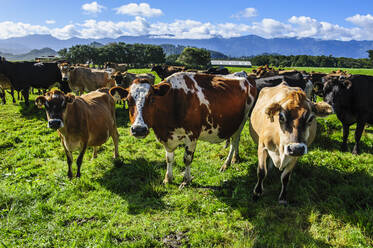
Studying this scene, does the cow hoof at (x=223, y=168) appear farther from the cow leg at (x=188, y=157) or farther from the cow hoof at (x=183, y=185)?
the cow hoof at (x=183, y=185)

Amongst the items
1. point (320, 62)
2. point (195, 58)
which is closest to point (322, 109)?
point (195, 58)

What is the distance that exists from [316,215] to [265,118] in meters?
2.07

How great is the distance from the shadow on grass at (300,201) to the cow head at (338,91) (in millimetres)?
2472

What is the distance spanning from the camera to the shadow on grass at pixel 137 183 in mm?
5000

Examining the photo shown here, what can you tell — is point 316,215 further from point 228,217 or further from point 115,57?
point 115,57

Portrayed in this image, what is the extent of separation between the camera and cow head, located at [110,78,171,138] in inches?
178

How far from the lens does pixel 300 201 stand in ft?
16.0

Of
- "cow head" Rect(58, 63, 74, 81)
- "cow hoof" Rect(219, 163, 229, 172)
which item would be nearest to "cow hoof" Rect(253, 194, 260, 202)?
"cow hoof" Rect(219, 163, 229, 172)

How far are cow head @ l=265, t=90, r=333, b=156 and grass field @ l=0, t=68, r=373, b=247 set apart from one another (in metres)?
1.55

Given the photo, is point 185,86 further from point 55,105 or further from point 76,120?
point 55,105

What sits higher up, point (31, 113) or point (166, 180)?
point (31, 113)

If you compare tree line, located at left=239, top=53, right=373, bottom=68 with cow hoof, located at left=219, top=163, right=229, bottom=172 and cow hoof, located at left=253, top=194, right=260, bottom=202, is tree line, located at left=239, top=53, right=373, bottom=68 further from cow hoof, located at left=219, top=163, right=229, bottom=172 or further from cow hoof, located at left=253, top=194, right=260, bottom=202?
cow hoof, located at left=253, top=194, right=260, bottom=202

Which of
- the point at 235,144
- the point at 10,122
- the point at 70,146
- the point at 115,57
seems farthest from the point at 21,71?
the point at 115,57

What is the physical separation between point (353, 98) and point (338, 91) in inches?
20.1
